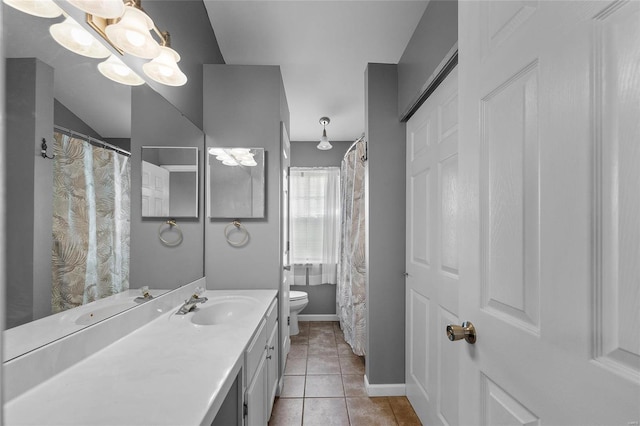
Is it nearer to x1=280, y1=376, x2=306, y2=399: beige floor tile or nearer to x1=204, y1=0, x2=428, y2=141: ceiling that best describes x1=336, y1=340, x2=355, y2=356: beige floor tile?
Result: x1=280, y1=376, x2=306, y2=399: beige floor tile

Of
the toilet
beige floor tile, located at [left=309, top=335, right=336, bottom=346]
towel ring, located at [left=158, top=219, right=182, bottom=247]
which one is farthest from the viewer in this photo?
the toilet

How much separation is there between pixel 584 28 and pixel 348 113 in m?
3.08

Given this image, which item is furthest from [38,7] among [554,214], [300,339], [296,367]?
[300,339]

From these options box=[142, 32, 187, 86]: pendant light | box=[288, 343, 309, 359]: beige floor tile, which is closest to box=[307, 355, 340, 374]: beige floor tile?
box=[288, 343, 309, 359]: beige floor tile

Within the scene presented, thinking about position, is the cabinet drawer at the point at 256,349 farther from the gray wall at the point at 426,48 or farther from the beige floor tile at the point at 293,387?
the gray wall at the point at 426,48

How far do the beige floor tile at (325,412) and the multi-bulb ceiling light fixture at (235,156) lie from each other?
1.73 m

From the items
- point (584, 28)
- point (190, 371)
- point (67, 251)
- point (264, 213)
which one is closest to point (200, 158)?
point (264, 213)

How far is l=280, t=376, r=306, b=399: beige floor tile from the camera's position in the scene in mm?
2215

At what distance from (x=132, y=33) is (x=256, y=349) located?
4.56 ft

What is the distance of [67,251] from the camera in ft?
3.13

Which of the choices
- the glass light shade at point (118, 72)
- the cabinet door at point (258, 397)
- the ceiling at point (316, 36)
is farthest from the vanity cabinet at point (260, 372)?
the ceiling at point (316, 36)

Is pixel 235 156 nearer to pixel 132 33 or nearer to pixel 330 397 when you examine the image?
pixel 132 33

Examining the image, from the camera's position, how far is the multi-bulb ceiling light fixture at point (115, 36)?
913 millimetres

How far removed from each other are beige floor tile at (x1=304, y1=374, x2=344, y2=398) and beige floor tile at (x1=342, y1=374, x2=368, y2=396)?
39 millimetres
